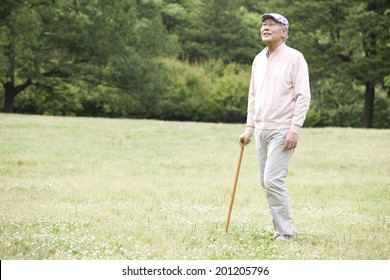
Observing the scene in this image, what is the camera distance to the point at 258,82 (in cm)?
706

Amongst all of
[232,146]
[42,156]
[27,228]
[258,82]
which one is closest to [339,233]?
[258,82]

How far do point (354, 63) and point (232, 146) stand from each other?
14.6 meters

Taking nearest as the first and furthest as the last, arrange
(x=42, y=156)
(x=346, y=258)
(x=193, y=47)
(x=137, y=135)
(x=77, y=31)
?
1. (x=346, y=258)
2. (x=42, y=156)
3. (x=137, y=135)
4. (x=77, y=31)
5. (x=193, y=47)

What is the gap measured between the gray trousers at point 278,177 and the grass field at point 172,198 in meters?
0.27

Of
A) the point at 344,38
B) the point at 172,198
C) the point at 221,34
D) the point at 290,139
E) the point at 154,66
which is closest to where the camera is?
the point at 290,139

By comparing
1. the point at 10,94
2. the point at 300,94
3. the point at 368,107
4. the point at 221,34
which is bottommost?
the point at 10,94

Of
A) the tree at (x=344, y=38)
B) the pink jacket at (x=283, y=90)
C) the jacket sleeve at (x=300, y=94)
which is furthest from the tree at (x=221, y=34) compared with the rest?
the jacket sleeve at (x=300, y=94)

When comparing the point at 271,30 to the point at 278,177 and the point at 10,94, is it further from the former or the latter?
the point at 10,94

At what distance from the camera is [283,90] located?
6.85 metres

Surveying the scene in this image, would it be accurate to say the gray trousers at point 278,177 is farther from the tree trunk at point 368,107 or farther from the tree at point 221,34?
the tree at point 221,34

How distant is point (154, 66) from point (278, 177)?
3065 centimetres

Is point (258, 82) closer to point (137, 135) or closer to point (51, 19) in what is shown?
point (137, 135)

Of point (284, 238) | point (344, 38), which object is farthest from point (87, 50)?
point (284, 238)

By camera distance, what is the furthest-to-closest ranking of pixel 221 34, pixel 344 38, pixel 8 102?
pixel 221 34, pixel 8 102, pixel 344 38
